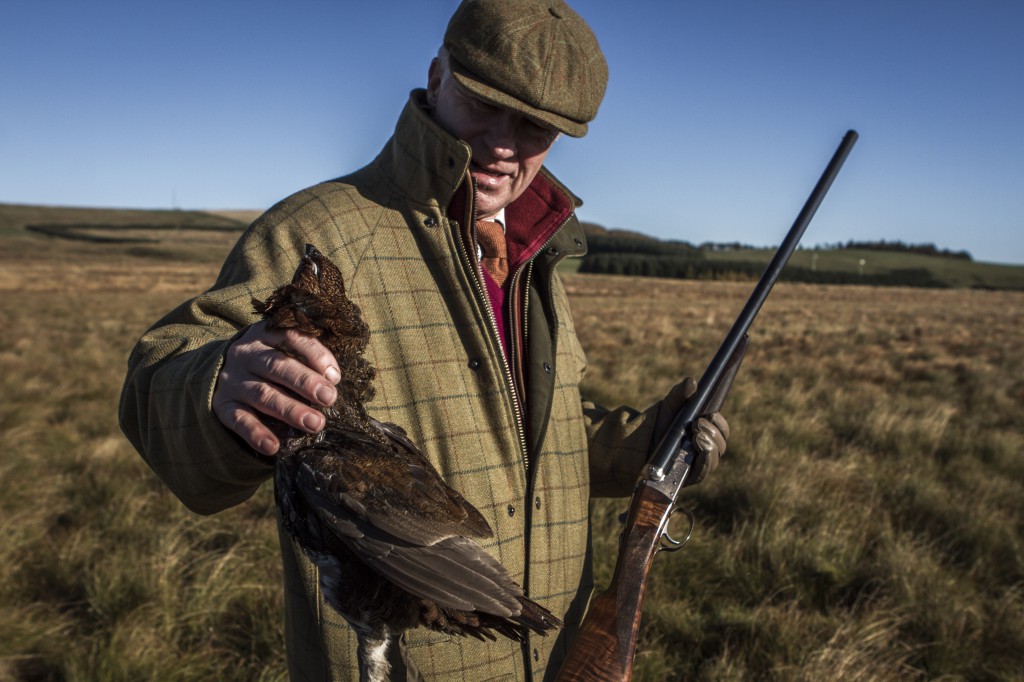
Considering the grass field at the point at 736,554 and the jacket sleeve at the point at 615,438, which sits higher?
the jacket sleeve at the point at 615,438

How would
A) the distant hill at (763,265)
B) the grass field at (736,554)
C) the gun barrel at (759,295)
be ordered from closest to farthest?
the gun barrel at (759,295), the grass field at (736,554), the distant hill at (763,265)

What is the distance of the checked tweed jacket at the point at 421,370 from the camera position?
185 cm

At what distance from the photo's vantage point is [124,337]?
17.7 meters

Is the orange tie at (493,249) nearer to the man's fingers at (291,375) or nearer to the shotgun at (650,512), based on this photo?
the shotgun at (650,512)

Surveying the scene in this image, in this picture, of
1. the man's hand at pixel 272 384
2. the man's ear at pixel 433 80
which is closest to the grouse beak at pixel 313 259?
the man's hand at pixel 272 384

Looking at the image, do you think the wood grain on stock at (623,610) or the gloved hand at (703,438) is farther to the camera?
the gloved hand at (703,438)

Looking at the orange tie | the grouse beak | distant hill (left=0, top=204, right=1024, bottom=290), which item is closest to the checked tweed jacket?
the orange tie

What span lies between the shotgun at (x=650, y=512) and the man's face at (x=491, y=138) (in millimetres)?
1027


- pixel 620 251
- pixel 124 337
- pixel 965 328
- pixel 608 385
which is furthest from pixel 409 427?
pixel 620 251

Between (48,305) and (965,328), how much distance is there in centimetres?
3288

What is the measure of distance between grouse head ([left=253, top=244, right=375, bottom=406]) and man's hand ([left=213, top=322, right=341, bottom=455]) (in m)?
0.04

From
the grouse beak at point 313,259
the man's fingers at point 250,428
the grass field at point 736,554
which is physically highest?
the grouse beak at point 313,259

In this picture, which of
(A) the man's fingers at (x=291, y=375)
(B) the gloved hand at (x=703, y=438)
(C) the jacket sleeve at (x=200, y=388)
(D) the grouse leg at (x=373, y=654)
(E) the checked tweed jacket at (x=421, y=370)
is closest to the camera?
(A) the man's fingers at (x=291, y=375)

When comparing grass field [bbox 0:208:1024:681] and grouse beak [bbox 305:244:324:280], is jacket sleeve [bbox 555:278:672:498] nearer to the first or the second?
grouse beak [bbox 305:244:324:280]
